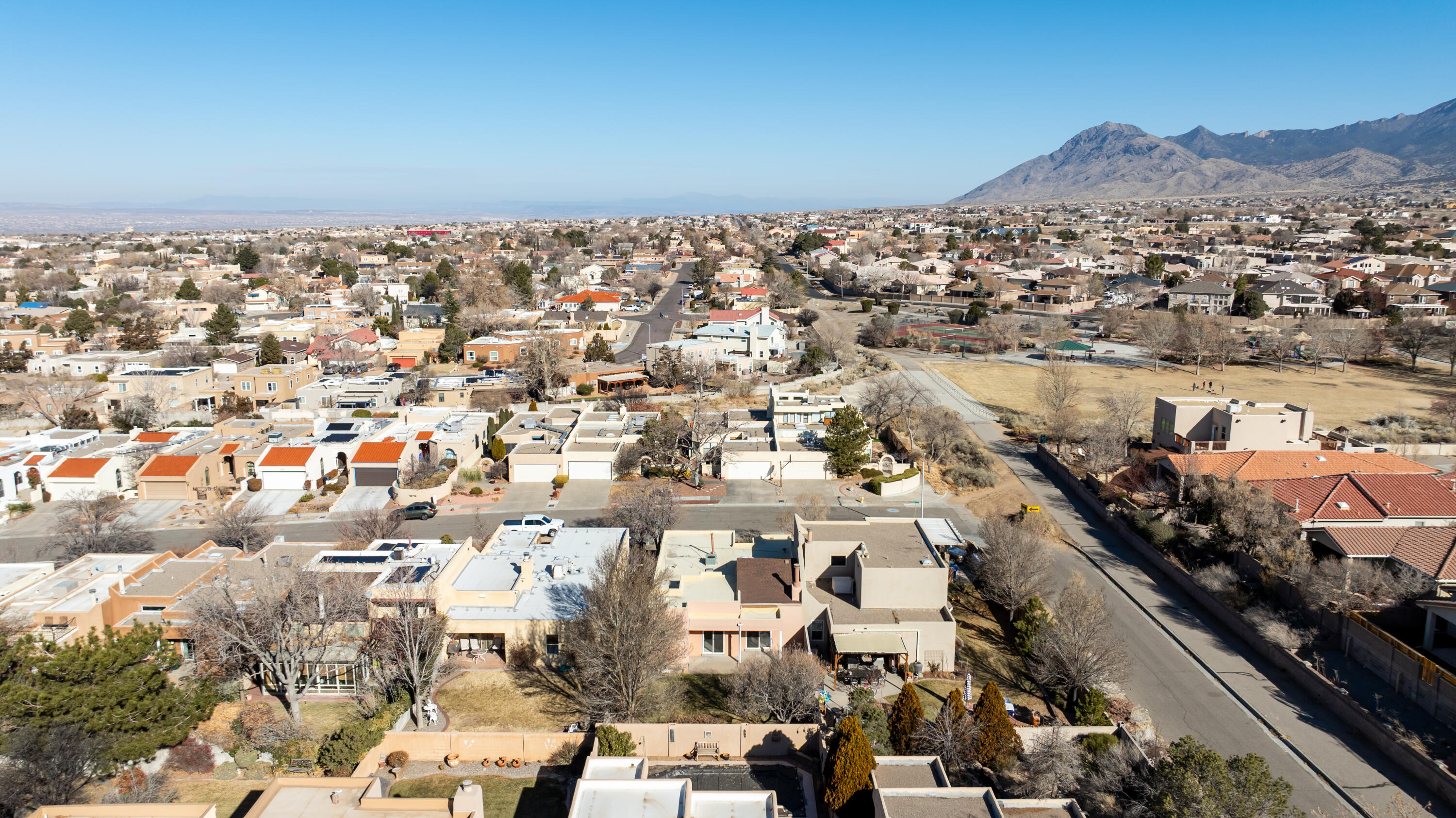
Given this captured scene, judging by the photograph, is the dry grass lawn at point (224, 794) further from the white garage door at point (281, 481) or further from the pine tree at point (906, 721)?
the white garage door at point (281, 481)

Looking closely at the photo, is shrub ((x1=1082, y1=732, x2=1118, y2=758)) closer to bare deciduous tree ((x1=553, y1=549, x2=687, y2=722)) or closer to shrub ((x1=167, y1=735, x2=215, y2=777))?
bare deciduous tree ((x1=553, y1=549, x2=687, y2=722))

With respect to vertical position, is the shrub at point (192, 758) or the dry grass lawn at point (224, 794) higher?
the shrub at point (192, 758)

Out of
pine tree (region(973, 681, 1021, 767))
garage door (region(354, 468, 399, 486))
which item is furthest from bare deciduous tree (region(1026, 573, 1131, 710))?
garage door (region(354, 468, 399, 486))

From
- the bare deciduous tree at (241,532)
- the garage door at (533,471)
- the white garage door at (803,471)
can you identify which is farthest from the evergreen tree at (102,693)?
the white garage door at (803,471)

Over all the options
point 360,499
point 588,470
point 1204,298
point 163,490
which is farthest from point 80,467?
point 1204,298

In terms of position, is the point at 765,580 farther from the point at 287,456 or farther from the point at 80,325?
the point at 80,325

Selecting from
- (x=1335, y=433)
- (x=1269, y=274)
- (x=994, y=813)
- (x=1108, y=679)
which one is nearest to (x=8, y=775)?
(x=994, y=813)
